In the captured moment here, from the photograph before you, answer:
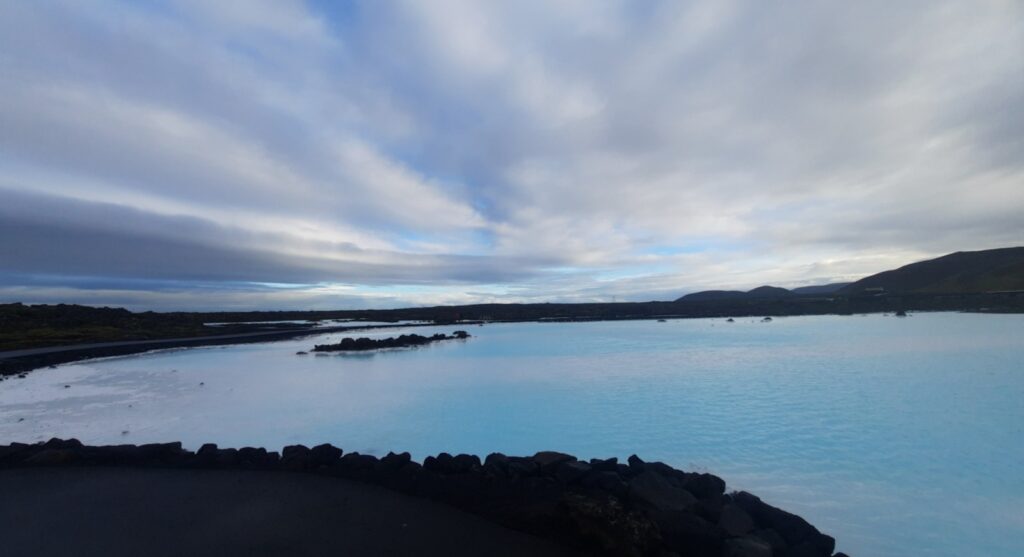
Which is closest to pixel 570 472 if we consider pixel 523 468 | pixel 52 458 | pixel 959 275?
pixel 523 468

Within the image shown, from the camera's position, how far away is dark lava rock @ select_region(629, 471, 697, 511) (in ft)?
11.6

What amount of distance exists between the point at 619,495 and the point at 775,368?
956 centimetres

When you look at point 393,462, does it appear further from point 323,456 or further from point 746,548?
point 746,548

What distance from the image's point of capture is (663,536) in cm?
328

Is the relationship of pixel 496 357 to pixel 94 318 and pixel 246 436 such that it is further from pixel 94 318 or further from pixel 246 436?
pixel 94 318

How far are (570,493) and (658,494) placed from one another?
0.65 meters

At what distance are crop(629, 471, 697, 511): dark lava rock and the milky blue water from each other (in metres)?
1.24

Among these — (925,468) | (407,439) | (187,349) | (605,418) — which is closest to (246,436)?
(407,439)

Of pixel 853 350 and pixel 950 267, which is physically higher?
pixel 950 267

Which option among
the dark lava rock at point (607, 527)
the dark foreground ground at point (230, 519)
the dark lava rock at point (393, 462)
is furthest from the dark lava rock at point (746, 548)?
the dark lava rock at point (393, 462)

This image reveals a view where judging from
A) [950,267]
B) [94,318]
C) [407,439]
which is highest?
[950,267]

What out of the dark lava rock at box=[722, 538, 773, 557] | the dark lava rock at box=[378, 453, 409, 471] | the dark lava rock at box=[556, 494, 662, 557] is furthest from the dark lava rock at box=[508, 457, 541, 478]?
the dark lava rock at box=[722, 538, 773, 557]

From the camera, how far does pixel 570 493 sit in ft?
11.7

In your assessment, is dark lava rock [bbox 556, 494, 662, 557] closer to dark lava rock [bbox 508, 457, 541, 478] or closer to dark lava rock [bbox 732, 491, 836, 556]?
dark lava rock [bbox 508, 457, 541, 478]
